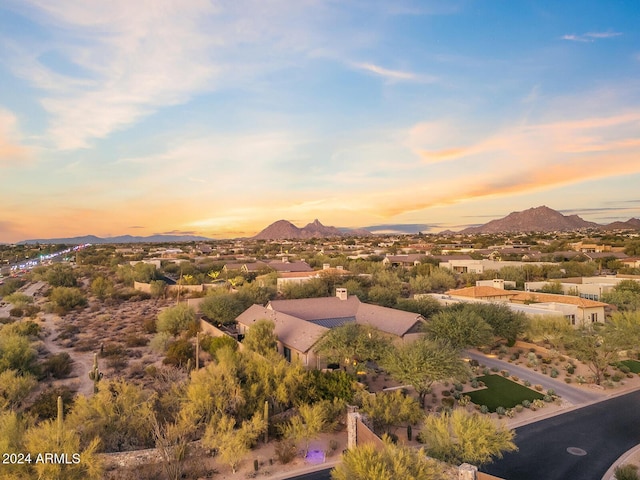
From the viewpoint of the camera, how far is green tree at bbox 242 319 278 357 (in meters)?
29.0

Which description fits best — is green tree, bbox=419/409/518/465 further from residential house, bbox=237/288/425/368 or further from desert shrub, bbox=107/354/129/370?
desert shrub, bbox=107/354/129/370

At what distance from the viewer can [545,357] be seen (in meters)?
33.8

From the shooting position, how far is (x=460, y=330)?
1239 inches

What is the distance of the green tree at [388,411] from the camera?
20.0m

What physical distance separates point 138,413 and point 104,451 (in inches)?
78.1

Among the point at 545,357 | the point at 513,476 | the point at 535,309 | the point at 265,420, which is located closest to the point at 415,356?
the point at 513,476

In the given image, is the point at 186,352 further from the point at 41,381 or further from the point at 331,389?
the point at 331,389

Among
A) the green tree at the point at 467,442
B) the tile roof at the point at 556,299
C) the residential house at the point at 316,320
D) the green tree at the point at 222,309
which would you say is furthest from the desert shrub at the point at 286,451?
Result: the tile roof at the point at 556,299

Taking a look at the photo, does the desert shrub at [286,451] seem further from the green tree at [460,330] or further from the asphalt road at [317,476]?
the green tree at [460,330]

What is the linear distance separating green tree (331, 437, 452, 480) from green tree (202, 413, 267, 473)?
5555mm

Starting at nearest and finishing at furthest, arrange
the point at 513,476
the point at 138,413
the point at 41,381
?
the point at 513,476 → the point at 138,413 → the point at 41,381

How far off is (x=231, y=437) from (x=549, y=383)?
22113mm

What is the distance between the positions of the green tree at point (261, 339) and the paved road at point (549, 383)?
16.7m

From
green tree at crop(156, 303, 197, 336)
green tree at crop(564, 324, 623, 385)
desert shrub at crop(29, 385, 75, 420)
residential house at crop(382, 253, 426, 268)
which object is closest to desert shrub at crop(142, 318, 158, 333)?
green tree at crop(156, 303, 197, 336)
